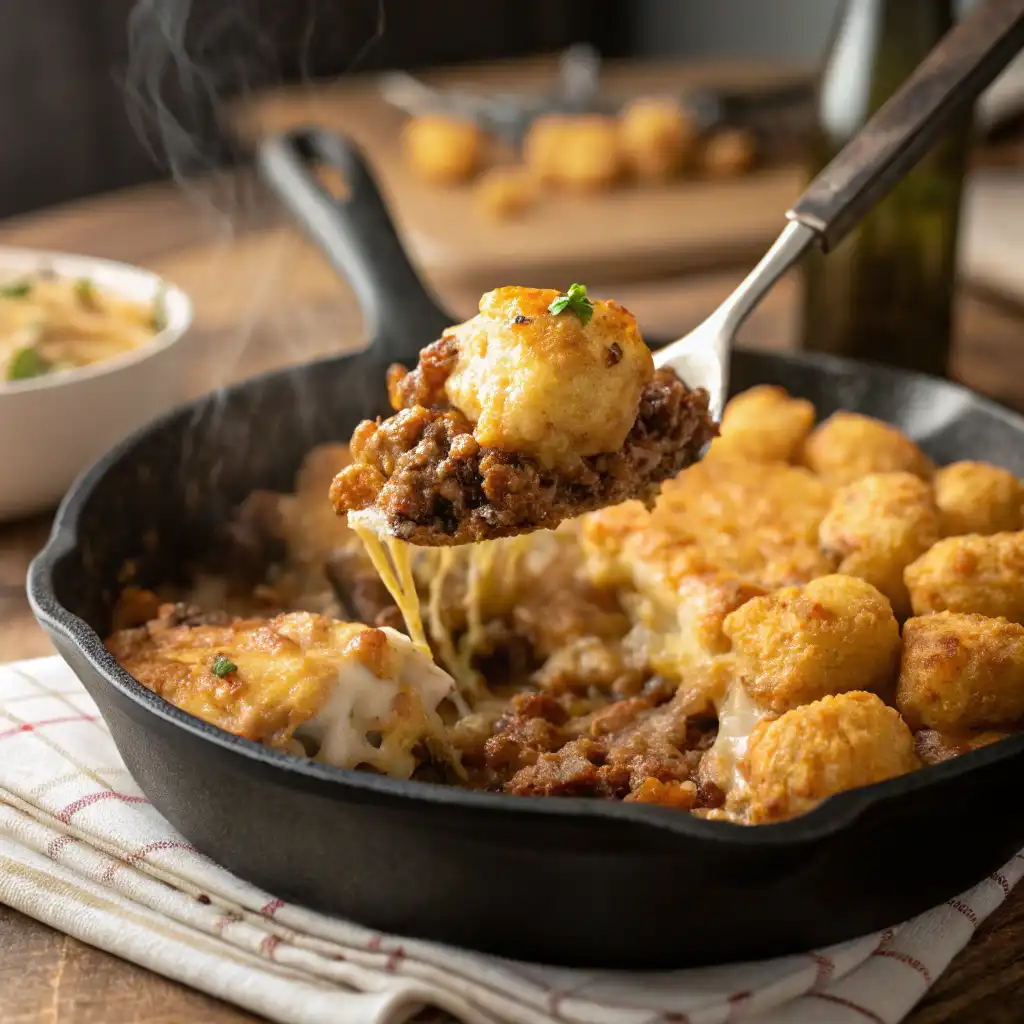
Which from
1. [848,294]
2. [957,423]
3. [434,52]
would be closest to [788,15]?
[434,52]

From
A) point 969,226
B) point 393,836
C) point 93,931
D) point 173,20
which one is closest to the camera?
point 393,836

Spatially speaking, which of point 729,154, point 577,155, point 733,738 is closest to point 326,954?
point 733,738

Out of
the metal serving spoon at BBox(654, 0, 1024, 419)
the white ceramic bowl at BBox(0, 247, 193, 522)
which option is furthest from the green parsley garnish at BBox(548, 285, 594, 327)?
the white ceramic bowl at BBox(0, 247, 193, 522)

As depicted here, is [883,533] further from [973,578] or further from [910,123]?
[910,123]

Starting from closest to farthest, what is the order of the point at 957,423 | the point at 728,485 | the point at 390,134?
the point at 728,485 < the point at 957,423 < the point at 390,134

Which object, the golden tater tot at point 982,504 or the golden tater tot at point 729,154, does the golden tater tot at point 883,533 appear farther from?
the golden tater tot at point 729,154

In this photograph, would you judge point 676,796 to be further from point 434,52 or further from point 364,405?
point 434,52

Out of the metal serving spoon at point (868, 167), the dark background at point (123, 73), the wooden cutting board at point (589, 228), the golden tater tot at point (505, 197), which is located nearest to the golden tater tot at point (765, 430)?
the metal serving spoon at point (868, 167)
